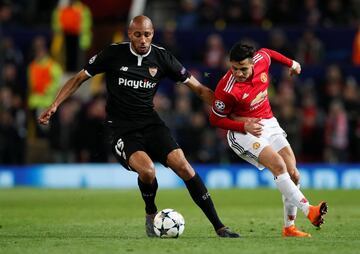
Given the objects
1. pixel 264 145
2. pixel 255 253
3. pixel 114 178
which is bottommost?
pixel 114 178

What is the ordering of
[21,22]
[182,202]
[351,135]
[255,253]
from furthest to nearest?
[21,22], [351,135], [182,202], [255,253]

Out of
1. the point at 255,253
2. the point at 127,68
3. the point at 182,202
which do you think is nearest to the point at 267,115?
the point at 127,68

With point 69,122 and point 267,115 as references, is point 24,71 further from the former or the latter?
point 267,115

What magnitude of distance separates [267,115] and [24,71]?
39.5ft

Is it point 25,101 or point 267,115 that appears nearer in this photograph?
point 267,115

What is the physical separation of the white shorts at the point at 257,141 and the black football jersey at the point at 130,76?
93 centimetres

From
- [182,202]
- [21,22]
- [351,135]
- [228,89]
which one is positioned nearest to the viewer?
[228,89]

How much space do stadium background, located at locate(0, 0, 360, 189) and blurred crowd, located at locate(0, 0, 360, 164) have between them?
0.9 inches

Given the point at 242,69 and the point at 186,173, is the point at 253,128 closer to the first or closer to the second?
the point at 242,69

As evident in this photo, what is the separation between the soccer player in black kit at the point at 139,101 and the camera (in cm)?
1010

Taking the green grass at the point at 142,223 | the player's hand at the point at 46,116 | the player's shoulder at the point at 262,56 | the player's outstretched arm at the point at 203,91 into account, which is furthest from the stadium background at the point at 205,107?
the player's hand at the point at 46,116

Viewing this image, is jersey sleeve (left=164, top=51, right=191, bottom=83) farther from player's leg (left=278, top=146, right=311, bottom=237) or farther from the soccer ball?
the soccer ball

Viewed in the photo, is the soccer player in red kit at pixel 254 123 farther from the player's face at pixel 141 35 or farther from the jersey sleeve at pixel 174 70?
the player's face at pixel 141 35

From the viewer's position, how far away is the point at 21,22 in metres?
22.8
